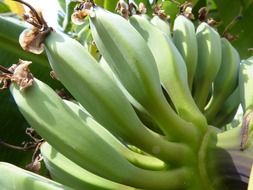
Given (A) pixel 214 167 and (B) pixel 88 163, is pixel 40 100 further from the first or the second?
(A) pixel 214 167

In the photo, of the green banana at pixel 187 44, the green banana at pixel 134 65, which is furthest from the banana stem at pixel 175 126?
the green banana at pixel 187 44

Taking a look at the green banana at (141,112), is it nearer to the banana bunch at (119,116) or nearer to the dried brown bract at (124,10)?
the banana bunch at (119,116)

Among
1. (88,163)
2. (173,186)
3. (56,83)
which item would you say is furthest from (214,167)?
(56,83)

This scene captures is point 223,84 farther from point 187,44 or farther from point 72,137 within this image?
point 72,137

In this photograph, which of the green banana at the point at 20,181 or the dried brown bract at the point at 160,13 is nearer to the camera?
the green banana at the point at 20,181

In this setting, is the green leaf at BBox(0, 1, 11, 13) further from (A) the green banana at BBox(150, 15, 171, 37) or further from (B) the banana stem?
(B) the banana stem

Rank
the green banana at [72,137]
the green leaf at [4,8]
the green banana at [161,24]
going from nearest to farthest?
1. the green banana at [72,137]
2. the green banana at [161,24]
3. the green leaf at [4,8]
